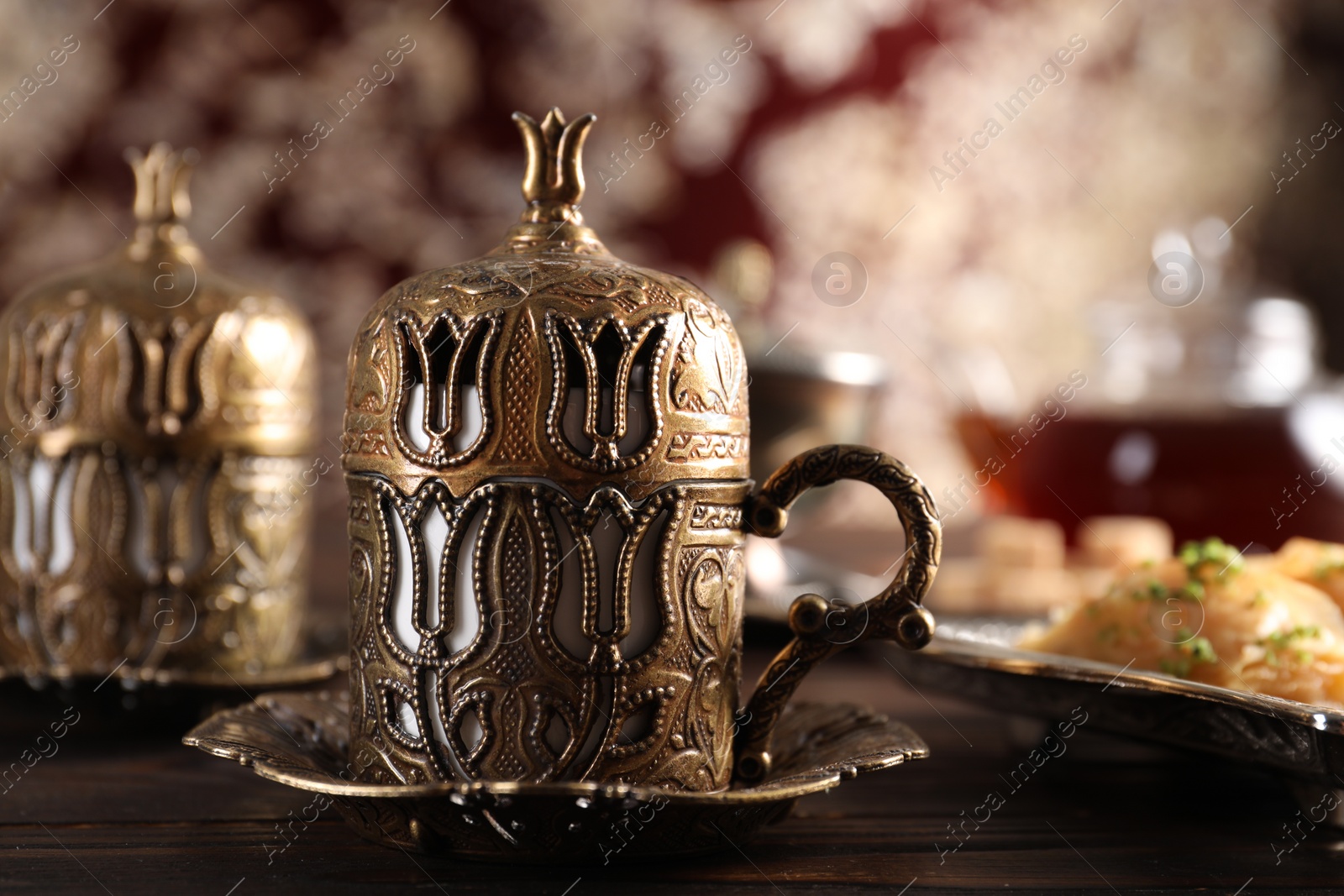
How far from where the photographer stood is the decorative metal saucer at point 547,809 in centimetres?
45

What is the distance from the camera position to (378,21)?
2.49m

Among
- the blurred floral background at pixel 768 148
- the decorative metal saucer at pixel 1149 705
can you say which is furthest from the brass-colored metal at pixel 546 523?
the blurred floral background at pixel 768 148

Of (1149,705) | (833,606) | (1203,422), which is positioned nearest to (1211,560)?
(1149,705)

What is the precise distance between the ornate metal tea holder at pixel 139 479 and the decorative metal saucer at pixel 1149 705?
16.3 inches

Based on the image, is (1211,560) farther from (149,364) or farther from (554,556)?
(149,364)

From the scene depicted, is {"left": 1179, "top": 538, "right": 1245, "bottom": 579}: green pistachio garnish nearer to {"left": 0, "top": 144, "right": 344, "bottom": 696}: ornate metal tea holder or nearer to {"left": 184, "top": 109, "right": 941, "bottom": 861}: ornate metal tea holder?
{"left": 184, "top": 109, "right": 941, "bottom": 861}: ornate metal tea holder

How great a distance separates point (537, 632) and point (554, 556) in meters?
0.03

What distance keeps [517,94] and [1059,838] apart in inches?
90.6

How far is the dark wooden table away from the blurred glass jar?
0.67 m

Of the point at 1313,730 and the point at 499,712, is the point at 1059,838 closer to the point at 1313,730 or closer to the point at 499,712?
the point at 1313,730

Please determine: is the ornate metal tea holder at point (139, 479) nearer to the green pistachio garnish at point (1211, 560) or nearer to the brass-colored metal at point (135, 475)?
the brass-colored metal at point (135, 475)

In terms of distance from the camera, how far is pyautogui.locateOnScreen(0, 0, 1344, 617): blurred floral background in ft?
7.91

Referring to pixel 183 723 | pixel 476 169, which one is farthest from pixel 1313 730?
pixel 476 169

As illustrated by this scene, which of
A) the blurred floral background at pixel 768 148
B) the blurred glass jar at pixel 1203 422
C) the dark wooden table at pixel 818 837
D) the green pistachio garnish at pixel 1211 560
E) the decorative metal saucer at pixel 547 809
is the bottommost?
the dark wooden table at pixel 818 837
